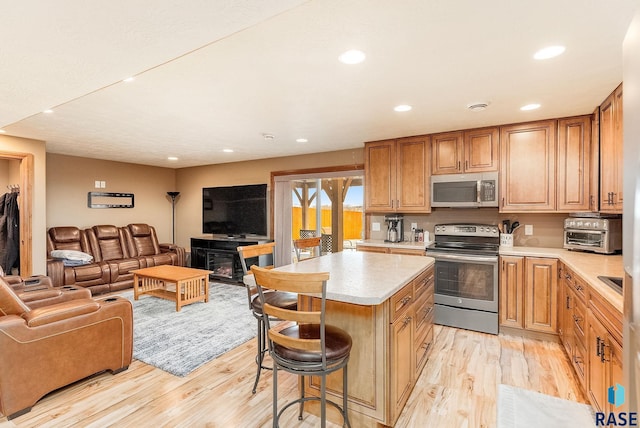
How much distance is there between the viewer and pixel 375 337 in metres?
1.79

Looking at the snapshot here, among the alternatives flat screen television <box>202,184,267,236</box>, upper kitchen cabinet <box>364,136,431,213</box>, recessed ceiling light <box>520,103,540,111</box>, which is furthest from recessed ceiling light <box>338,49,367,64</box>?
flat screen television <box>202,184,267,236</box>

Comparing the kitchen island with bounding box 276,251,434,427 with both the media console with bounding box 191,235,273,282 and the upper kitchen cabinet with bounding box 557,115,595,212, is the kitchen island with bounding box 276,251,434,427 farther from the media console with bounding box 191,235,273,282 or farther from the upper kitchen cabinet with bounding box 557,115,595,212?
the media console with bounding box 191,235,273,282

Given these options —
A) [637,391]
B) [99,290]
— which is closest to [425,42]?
[637,391]

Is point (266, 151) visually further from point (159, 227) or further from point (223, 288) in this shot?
point (159, 227)

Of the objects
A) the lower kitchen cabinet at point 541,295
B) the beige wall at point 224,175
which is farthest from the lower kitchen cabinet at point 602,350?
the beige wall at point 224,175

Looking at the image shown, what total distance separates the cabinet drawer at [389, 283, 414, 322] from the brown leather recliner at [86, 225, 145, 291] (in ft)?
16.5

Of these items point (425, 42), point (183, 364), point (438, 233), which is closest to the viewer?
point (425, 42)

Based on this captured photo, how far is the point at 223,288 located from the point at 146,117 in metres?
3.14

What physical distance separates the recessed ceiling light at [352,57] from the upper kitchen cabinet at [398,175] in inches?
91.6

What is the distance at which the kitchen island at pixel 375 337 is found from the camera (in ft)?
5.81

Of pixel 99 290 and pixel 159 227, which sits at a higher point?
pixel 159 227

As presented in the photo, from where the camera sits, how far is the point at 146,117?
3.36m

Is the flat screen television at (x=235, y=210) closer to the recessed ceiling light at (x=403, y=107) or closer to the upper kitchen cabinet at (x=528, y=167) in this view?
the recessed ceiling light at (x=403, y=107)

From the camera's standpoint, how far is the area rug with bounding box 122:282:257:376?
112 inches
